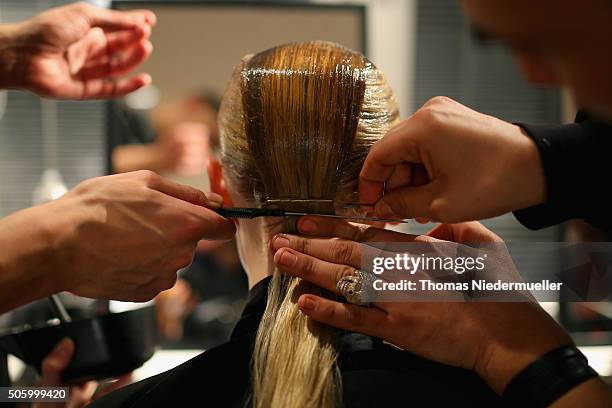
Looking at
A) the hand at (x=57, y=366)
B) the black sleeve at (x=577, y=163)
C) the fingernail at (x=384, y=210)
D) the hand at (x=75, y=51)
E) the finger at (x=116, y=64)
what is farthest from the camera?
the finger at (x=116, y=64)

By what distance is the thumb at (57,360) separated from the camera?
3.91 feet

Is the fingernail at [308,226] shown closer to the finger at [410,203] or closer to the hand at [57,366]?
the finger at [410,203]

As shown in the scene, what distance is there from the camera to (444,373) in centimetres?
93

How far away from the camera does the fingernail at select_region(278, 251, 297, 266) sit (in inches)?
36.8

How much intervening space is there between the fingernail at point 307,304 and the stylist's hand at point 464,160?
20cm

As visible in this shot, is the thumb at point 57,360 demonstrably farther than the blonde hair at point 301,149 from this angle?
Yes

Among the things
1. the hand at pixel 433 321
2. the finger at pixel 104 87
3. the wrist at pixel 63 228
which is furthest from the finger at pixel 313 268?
the finger at pixel 104 87

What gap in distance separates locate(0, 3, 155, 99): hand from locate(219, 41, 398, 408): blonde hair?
71 centimetres

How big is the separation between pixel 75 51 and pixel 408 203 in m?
1.02

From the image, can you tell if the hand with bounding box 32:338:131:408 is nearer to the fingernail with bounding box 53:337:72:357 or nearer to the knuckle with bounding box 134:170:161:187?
the fingernail with bounding box 53:337:72:357

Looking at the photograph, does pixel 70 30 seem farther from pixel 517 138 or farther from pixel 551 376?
pixel 551 376

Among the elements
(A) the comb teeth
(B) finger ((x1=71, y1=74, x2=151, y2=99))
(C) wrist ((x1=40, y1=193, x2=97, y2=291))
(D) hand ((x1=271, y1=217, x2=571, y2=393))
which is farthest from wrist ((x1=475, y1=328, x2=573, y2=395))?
(B) finger ((x1=71, y1=74, x2=151, y2=99))

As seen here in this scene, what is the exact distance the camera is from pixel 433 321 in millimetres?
920

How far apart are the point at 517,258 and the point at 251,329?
0.43 meters
